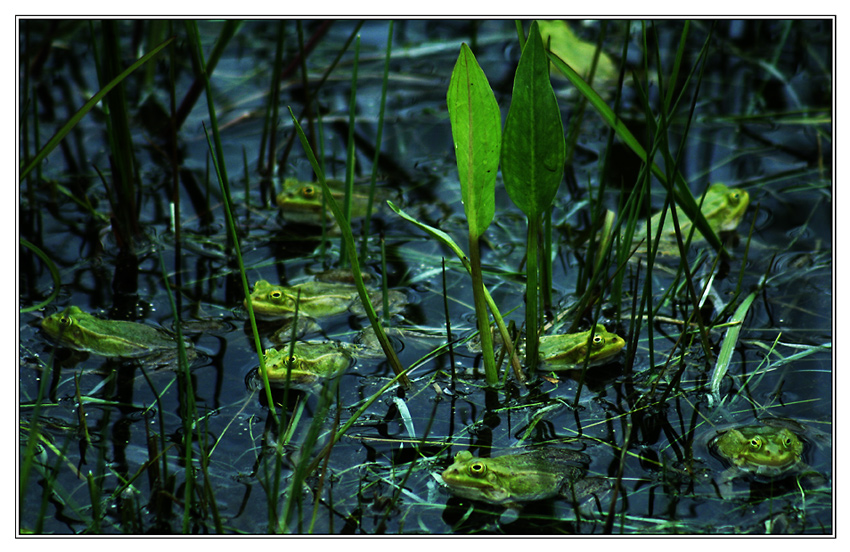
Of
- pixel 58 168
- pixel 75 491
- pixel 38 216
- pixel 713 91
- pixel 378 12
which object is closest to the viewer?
pixel 75 491

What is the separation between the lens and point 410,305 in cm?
348

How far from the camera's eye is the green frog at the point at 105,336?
3055 millimetres

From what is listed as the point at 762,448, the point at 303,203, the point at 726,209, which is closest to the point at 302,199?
the point at 303,203

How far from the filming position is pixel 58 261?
12.2ft

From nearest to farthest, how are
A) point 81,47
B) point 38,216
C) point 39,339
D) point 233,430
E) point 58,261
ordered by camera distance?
point 233,430
point 39,339
point 58,261
point 38,216
point 81,47

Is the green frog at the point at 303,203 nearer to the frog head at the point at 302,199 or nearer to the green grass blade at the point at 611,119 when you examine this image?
the frog head at the point at 302,199

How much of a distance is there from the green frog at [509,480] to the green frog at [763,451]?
505 millimetres

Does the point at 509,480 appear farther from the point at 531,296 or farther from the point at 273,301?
the point at 273,301

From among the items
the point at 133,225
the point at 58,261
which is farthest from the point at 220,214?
the point at 58,261

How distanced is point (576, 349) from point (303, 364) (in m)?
1.07

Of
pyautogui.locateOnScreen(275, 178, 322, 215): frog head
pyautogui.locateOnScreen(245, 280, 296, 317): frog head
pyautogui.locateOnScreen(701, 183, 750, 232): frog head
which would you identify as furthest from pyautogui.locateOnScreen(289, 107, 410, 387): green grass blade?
pyautogui.locateOnScreen(701, 183, 750, 232): frog head

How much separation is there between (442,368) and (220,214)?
71.0 inches

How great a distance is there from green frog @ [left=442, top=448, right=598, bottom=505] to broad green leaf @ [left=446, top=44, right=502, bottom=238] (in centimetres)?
84

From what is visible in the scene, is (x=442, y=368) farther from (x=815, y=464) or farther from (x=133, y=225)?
(x=133, y=225)
